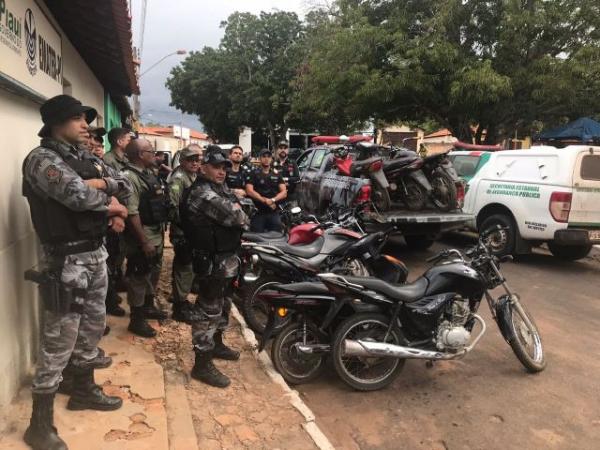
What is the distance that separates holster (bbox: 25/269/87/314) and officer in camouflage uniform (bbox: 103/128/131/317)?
1.87m

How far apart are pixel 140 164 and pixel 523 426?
3654 millimetres

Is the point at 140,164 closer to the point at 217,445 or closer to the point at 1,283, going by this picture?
the point at 1,283

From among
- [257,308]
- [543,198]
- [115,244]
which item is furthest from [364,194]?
[115,244]

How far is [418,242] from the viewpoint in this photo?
865 cm

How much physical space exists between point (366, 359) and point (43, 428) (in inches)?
87.7

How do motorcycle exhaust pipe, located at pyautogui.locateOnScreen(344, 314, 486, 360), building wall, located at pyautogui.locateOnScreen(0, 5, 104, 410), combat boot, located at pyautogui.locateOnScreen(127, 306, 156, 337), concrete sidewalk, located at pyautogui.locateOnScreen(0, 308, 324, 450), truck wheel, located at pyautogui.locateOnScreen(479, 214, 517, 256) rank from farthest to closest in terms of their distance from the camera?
truck wheel, located at pyautogui.locateOnScreen(479, 214, 517, 256), combat boot, located at pyautogui.locateOnScreen(127, 306, 156, 337), motorcycle exhaust pipe, located at pyautogui.locateOnScreen(344, 314, 486, 360), building wall, located at pyautogui.locateOnScreen(0, 5, 104, 410), concrete sidewalk, located at pyautogui.locateOnScreen(0, 308, 324, 450)

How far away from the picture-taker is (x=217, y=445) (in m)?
2.96

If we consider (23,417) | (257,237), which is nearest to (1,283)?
(23,417)

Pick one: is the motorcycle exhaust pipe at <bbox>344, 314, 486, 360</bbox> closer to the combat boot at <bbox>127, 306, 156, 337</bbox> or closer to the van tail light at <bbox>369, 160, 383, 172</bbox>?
the combat boot at <bbox>127, 306, 156, 337</bbox>

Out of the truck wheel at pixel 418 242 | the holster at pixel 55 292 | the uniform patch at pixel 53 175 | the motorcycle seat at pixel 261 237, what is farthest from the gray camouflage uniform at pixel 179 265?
the truck wheel at pixel 418 242

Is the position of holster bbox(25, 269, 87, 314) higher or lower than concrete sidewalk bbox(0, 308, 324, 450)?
higher

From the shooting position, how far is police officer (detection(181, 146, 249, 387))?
3.54 m

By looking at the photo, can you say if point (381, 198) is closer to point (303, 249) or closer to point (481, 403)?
point (303, 249)

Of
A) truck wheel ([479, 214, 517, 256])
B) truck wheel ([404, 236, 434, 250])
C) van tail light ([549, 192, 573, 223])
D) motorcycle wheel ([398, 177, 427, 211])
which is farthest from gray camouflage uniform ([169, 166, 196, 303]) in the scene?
van tail light ([549, 192, 573, 223])
